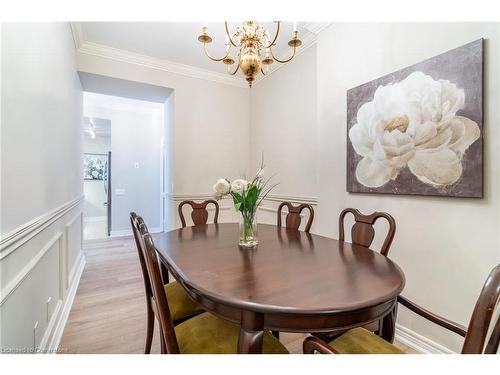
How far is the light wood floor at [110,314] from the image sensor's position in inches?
68.1

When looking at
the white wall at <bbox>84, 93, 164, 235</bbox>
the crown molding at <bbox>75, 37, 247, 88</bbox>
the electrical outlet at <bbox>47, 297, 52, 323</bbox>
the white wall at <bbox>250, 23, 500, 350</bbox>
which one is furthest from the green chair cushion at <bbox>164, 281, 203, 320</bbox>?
the white wall at <bbox>84, 93, 164, 235</bbox>

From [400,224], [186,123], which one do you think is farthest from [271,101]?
[400,224]

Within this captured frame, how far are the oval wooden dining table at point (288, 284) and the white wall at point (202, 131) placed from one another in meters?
2.08

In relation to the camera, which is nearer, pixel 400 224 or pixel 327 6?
pixel 327 6

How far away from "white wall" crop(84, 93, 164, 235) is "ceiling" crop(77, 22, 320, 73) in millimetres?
2360

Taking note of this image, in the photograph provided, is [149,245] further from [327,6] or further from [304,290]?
[327,6]

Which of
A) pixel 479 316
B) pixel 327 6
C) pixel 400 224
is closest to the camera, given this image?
pixel 479 316

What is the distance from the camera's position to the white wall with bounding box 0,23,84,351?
0.99m

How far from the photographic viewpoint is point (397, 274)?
1.05 m

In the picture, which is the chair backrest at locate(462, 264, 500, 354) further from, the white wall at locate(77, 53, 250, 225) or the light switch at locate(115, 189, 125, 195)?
the light switch at locate(115, 189, 125, 195)

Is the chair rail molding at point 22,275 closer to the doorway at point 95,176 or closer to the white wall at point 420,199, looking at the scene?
the white wall at point 420,199

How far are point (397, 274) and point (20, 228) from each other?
5.37ft
